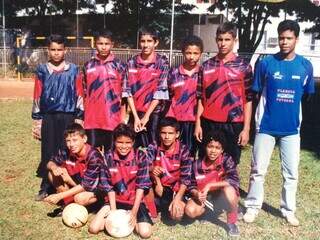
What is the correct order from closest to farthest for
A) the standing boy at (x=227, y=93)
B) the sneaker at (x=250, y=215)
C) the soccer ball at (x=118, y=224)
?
the soccer ball at (x=118, y=224)
the standing boy at (x=227, y=93)
the sneaker at (x=250, y=215)

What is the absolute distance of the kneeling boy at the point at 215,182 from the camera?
454cm

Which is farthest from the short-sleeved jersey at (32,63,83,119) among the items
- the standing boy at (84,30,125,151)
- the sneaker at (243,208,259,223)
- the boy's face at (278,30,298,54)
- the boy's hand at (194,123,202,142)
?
the boy's face at (278,30,298,54)

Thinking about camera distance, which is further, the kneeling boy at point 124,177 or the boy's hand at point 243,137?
the boy's hand at point 243,137

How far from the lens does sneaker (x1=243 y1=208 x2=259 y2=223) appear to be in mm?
4809

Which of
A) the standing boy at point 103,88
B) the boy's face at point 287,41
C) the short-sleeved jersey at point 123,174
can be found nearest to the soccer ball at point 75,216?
the short-sleeved jersey at point 123,174

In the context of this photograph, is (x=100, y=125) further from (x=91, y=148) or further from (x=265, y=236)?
(x=265, y=236)

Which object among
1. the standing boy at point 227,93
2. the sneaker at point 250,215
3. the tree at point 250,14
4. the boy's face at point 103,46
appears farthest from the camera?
the tree at point 250,14

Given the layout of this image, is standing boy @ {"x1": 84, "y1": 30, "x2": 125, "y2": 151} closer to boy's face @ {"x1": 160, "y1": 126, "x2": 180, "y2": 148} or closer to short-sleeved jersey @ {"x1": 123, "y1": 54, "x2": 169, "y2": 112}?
short-sleeved jersey @ {"x1": 123, "y1": 54, "x2": 169, "y2": 112}

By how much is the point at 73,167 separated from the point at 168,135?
45.2 inches

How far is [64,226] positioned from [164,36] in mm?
21476

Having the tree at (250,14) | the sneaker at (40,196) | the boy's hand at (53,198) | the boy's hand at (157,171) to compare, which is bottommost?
the sneaker at (40,196)

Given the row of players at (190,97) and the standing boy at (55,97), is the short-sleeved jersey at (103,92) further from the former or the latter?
the standing boy at (55,97)

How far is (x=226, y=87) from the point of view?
474cm

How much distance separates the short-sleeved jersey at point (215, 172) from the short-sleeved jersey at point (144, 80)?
0.89m
